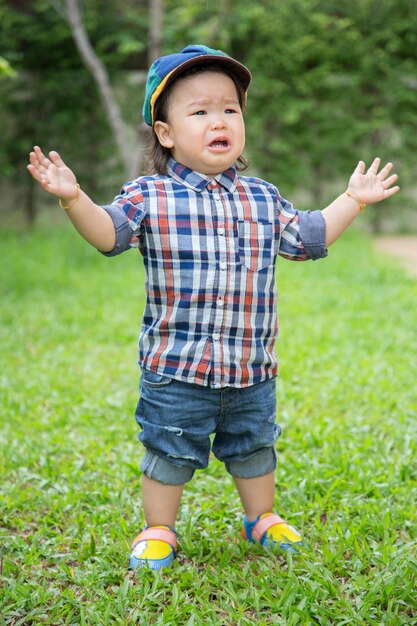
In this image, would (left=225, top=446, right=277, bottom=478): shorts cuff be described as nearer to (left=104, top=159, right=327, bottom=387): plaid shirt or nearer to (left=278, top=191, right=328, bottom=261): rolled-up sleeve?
(left=104, top=159, right=327, bottom=387): plaid shirt

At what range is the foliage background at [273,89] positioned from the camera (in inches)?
404

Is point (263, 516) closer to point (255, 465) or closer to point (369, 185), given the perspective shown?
point (255, 465)

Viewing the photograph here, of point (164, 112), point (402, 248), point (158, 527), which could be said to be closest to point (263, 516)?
point (158, 527)

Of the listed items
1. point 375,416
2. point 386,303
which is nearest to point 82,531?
point 375,416

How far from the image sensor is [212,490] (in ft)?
7.79

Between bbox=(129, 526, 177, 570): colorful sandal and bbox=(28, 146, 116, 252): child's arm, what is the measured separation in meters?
0.78

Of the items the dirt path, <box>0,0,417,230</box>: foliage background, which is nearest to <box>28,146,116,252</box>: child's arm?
the dirt path

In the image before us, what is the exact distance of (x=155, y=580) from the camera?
1.76 metres

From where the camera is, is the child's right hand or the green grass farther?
the green grass

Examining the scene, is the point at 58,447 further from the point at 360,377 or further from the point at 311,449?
the point at 360,377

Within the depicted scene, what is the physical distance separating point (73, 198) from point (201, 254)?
34cm

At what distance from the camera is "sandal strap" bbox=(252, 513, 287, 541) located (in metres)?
1.97

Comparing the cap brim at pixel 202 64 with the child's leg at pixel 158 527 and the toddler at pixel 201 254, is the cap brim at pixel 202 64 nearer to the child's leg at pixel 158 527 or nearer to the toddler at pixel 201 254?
the toddler at pixel 201 254

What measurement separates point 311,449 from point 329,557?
2.73ft
